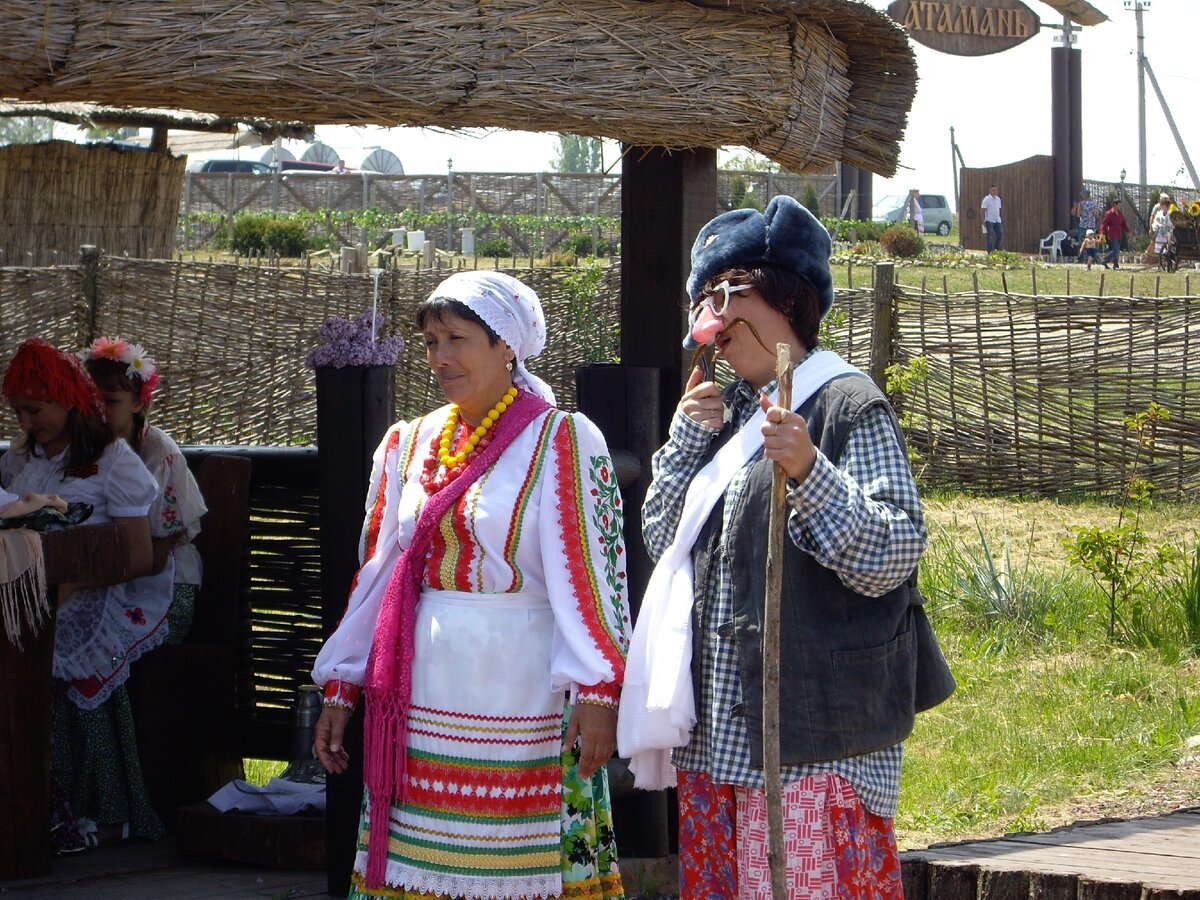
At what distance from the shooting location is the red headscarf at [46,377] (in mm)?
4840

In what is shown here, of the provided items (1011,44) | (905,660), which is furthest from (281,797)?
(1011,44)

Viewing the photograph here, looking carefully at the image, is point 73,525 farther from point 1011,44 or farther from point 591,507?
point 1011,44

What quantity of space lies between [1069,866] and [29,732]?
2850mm

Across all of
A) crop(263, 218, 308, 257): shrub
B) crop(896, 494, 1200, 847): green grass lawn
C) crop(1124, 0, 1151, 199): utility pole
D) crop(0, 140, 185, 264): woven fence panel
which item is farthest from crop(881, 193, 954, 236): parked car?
crop(896, 494, 1200, 847): green grass lawn

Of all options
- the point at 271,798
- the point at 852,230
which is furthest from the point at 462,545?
the point at 852,230

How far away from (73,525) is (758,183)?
31073 millimetres

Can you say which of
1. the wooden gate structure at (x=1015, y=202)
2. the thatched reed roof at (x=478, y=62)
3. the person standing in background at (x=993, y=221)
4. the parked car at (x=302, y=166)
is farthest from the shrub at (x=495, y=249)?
the thatched reed roof at (x=478, y=62)

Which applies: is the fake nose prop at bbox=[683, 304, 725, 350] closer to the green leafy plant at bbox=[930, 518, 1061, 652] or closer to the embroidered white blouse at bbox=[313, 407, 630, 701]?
the embroidered white blouse at bbox=[313, 407, 630, 701]

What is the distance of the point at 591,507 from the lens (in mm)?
3123

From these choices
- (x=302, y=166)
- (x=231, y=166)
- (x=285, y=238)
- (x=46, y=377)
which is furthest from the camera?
(x=302, y=166)

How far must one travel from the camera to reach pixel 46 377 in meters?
4.84

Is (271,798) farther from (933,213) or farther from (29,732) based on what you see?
(933,213)

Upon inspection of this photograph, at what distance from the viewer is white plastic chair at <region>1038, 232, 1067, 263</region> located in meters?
29.8

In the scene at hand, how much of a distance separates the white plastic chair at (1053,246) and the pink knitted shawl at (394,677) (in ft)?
91.6
